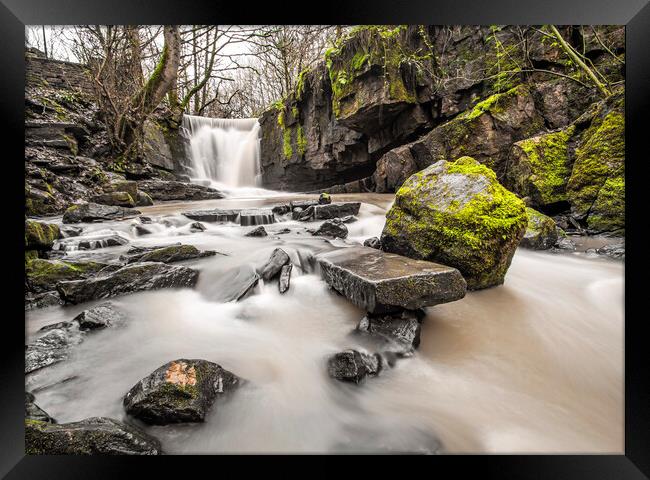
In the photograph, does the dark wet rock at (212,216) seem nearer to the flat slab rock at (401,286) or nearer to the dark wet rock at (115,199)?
the dark wet rock at (115,199)

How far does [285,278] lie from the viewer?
2.95 metres

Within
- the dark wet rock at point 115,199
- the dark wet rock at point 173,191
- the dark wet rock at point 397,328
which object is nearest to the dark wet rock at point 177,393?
the dark wet rock at point 397,328

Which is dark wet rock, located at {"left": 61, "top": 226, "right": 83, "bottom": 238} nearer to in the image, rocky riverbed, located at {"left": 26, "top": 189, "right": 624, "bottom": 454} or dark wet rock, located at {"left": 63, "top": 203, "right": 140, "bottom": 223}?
dark wet rock, located at {"left": 63, "top": 203, "right": 140, "bottom": 223}

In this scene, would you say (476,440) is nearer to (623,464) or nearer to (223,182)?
(623,464)

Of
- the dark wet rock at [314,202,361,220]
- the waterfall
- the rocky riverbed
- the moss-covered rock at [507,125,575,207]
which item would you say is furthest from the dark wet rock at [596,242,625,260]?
the waterfall

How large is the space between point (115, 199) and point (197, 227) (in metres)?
3.50

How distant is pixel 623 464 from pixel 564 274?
278 centimetres

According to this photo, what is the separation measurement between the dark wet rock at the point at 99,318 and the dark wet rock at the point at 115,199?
651 cm

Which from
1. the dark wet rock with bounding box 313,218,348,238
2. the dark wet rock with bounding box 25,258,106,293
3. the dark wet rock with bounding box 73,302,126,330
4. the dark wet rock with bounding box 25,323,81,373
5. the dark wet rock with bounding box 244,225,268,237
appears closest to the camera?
the dark wet rock with bounding box 25,323,81,373

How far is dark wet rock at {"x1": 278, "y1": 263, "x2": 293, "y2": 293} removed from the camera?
2847mm

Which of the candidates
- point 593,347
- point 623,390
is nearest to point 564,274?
point 593,347

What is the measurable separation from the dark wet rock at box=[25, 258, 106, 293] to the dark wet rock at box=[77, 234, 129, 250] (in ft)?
4.38

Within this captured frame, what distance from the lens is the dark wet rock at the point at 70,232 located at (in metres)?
4.80
